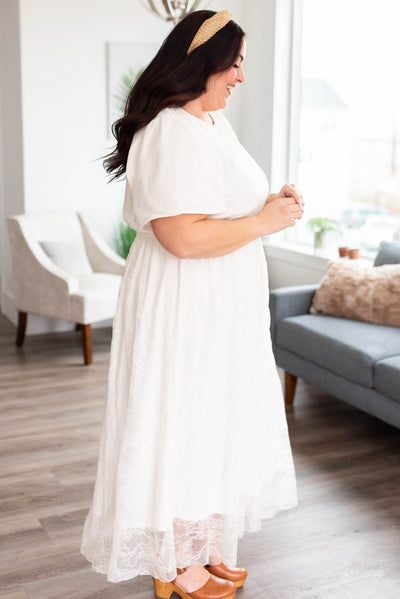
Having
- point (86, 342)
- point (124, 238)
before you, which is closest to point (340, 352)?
point (86, 342)

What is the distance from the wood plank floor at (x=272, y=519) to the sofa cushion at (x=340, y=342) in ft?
1.08

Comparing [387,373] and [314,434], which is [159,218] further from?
[314,434]

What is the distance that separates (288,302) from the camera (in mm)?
3713

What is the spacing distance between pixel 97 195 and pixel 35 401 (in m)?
1.86

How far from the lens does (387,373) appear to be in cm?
297

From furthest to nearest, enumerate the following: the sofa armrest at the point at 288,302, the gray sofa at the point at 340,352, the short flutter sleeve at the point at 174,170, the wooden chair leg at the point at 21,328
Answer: the wooden chair leg at the point at 21,328 → the sofa armrest at the point at 288,302 → the gray sofa at the point at 340,352 → the short flutter sleeve at the point at 174,170

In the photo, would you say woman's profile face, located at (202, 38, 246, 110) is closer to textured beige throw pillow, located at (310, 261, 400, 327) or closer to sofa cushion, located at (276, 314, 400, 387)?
sofa cushion, located at (276, 314, 400, 387)

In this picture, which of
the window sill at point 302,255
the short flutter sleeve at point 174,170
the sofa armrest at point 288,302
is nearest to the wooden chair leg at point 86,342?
the sofa armrest at point 288,302

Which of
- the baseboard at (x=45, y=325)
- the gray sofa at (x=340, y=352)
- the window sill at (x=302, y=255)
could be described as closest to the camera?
the gray sofa at (x=340, y=352)

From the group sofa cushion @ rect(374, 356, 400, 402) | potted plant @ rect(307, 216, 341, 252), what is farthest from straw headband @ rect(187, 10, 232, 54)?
potted plant @ rect(307, 216, 341, 252)

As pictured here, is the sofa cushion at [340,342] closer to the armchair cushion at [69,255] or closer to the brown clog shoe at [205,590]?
the brown clog shoe at [205,590]

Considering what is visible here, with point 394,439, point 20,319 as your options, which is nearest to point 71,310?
point 20,319

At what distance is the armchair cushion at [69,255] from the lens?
4625mm

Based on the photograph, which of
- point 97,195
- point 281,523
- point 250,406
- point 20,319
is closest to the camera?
point 250,406
